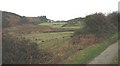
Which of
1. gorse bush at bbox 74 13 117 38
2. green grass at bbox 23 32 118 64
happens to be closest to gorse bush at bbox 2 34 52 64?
green grass at bbox 23 32 118 64

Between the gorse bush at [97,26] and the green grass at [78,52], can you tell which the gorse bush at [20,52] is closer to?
the green grass at [78,52]

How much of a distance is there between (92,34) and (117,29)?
18.0 feet

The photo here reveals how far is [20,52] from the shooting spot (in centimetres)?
2066

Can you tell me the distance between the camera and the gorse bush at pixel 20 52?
19453mm

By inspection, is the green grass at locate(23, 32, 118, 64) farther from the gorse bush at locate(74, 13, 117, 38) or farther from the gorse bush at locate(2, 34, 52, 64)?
the gorse bush at locate(74, 13, 117, 38)

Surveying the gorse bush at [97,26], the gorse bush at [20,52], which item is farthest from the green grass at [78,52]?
the gorse bush at [97,26]

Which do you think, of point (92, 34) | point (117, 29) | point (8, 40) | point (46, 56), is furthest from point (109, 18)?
point (8, 40)

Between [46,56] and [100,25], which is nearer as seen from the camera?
[46,56]

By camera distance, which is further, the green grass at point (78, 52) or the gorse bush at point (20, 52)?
the gorse bush at point (20, 52)

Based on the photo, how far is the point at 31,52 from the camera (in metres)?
22.2

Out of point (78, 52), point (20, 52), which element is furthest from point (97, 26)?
point (20, 52)

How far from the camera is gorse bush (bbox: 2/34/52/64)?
63.8 ft

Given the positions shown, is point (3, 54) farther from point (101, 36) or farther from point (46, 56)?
point (101, 36)

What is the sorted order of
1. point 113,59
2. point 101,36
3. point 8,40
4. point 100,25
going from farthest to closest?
1. point 100,25
2. point 101,36
3. point 8,40
4. point 113,59
